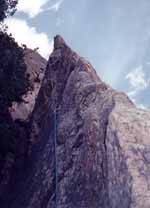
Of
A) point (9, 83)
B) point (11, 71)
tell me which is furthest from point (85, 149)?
point (11, 71)

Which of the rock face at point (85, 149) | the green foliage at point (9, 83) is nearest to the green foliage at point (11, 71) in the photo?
the green foliage at point (9, 83)

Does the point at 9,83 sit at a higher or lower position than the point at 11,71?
lower

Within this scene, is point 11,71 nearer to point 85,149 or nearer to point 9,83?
point 9,83

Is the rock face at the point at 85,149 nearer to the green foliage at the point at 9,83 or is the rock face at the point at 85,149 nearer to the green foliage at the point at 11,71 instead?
the green foliage at the point at 9,83

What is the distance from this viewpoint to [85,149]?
19.0 m

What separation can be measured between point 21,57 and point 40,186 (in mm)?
7411

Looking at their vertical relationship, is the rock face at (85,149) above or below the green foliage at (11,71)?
below

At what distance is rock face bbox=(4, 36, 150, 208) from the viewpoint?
16.3m

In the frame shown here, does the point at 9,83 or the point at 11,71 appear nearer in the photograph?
the point at 9,83

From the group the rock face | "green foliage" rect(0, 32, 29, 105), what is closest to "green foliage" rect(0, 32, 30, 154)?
"green foliage" rect(0, 32, 29, 105)

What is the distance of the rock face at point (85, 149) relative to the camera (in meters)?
16.3

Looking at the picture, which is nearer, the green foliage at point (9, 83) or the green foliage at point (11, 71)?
the green foliage at point (9, 83)

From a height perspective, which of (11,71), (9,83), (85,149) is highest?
(11,71)

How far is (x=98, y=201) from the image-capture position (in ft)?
55.4
